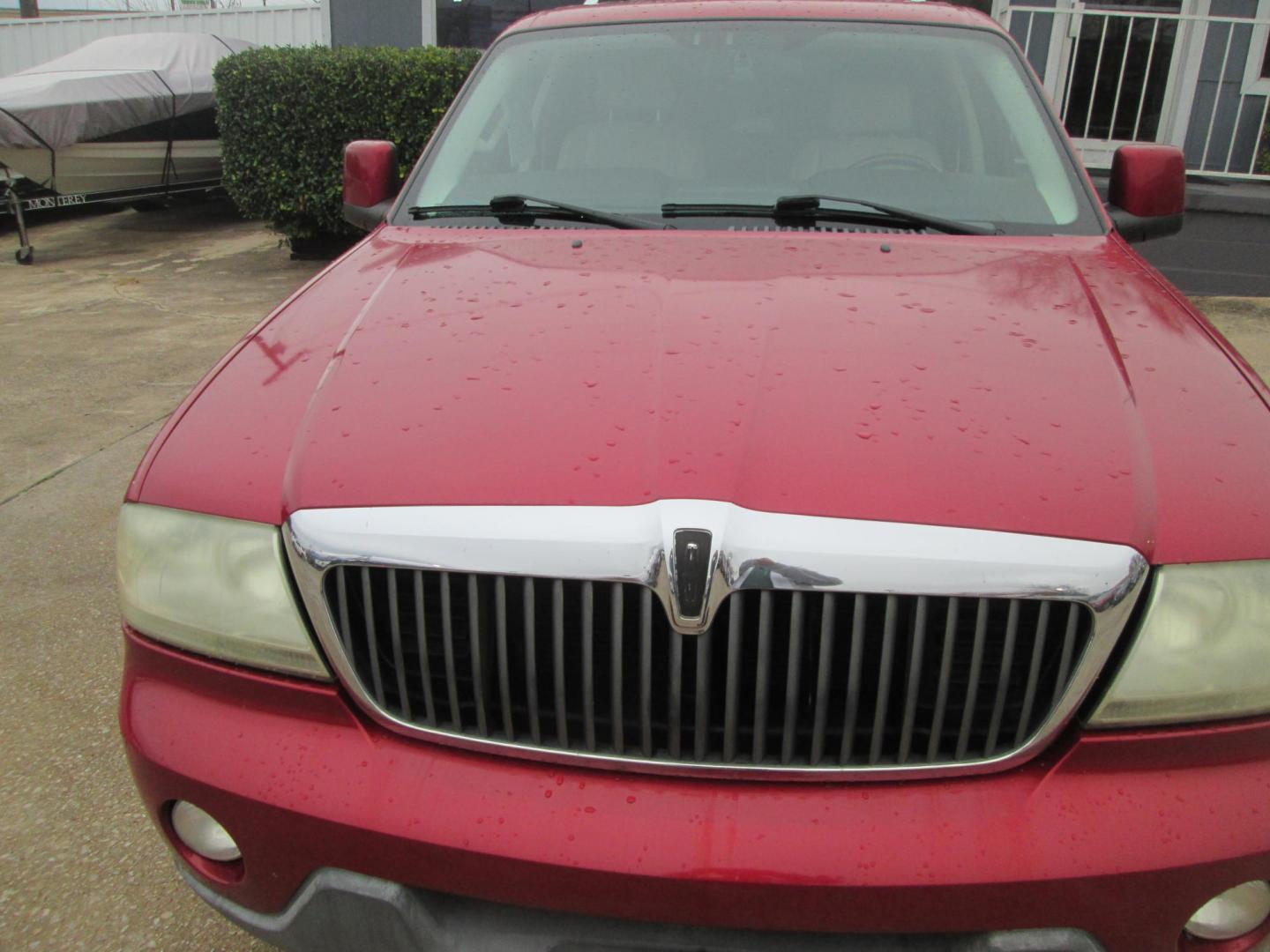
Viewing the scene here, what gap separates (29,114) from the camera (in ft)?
28.3

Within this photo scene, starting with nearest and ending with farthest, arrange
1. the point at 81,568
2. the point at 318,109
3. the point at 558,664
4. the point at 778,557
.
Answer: the point at 778,557, the point at 558,664, the point at 81,568, the point at 318,109

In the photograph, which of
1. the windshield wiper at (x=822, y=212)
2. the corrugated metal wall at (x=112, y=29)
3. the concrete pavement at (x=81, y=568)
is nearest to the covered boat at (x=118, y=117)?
the concrete pavement at (x=81, y=568)

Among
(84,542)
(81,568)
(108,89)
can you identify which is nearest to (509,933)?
(81,568)

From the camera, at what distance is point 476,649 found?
1.39 metres

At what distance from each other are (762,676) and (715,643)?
2.9 inches

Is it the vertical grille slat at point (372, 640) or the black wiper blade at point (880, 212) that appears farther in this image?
the black wiper blade at point (880, 212)

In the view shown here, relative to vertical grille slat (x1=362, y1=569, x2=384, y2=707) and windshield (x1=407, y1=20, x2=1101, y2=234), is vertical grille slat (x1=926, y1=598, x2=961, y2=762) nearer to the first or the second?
Result: vertical grille slat (x1=362, y1=569, x2=384, y2=707)

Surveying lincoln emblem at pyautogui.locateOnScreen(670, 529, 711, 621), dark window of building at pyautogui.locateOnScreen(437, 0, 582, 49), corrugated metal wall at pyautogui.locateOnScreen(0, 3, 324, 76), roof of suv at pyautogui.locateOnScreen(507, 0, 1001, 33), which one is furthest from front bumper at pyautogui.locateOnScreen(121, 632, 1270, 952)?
corrugated metal wall at pyautogui.locateOnScreen(0, 3, 324, 76)

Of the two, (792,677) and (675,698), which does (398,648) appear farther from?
(792,677)

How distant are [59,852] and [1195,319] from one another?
2.51 metres

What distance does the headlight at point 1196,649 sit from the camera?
133 cm

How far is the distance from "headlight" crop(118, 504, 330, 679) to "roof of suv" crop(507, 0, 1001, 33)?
1959mm

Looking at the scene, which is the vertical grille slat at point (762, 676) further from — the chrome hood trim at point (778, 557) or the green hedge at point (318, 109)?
the green hedge at point (318, 109)

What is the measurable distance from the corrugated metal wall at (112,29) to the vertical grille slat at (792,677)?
49.0 ft
